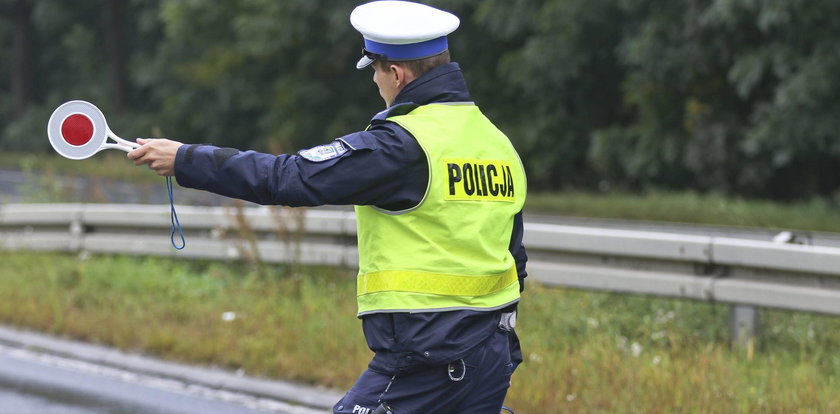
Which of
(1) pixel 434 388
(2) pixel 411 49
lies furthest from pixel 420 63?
(1) pixel 434 388

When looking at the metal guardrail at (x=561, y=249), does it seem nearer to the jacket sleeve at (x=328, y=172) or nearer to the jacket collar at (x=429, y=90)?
the jacket collar at (x=429, y=90)

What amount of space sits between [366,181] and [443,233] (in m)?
0.25

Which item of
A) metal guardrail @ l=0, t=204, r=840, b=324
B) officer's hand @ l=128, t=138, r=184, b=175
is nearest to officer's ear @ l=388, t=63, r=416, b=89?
officer's hand @ l=128, t=138, r=184, b=175

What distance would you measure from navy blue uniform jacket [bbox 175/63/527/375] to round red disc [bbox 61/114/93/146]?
0.28 meters

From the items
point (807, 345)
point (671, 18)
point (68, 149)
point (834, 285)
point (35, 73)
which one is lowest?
point (35, 73)

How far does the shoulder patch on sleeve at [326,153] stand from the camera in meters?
3.12

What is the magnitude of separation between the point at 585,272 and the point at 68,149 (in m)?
4.55

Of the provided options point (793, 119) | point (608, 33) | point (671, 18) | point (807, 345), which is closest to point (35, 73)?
point (608, 33)

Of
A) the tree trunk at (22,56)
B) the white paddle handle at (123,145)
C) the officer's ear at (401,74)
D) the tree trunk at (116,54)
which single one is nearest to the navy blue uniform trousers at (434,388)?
the officer's ear at (401,74)

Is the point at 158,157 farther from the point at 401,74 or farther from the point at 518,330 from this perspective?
the point at 518,330

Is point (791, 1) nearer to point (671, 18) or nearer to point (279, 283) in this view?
point (671, 18)

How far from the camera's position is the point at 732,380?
5898 mm

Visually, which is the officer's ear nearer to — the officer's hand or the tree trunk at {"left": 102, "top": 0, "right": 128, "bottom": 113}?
the officer's hand

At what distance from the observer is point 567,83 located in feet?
95.7
